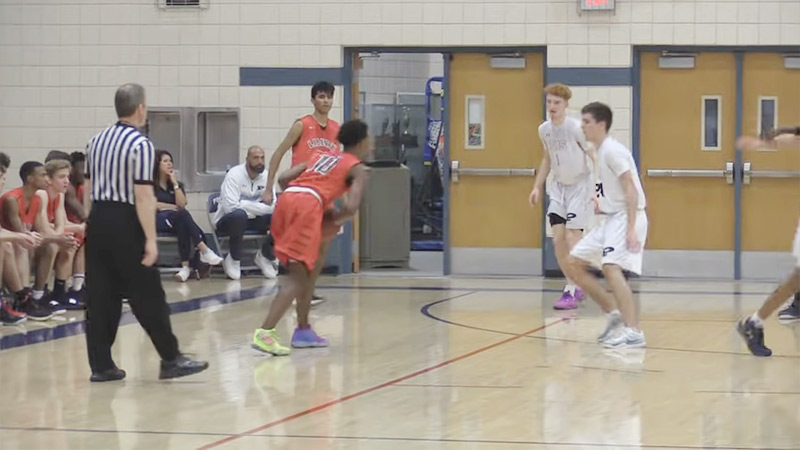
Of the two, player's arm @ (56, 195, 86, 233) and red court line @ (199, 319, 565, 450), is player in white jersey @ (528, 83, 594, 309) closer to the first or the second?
red court line @ (199, 319, 565, 450)

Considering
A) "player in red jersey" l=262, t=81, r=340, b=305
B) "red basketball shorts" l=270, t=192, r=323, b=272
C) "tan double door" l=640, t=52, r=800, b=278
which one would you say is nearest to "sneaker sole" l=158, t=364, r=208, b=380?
"red basketball shorts" l=270, t=192, r=323, b=272

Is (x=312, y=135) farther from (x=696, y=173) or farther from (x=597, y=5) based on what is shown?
(x=696, y=173)

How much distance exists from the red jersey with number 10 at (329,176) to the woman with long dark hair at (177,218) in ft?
18.8

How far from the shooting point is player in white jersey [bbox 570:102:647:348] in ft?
29.2

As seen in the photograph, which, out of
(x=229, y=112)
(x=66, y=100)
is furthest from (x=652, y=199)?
(x=66, y=100)

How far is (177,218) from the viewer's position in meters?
14.2

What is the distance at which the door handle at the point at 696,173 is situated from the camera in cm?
1445

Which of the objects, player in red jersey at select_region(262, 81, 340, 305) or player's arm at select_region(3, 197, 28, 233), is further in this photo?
player in red jersey at select_region(262, 81, 340, 305)

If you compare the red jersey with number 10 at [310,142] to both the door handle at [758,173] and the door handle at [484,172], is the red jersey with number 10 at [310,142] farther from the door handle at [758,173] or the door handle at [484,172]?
the door handle at [758,173]

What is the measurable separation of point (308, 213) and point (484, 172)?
21.6 feet

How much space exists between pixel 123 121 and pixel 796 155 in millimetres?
8833

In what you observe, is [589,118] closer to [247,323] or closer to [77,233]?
[247,323]

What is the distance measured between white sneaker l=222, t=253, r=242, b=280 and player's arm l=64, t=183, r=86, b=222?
108 inches


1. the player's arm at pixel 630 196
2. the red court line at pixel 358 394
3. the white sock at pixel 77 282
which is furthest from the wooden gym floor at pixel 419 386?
the player's arm at pixel 630 196
